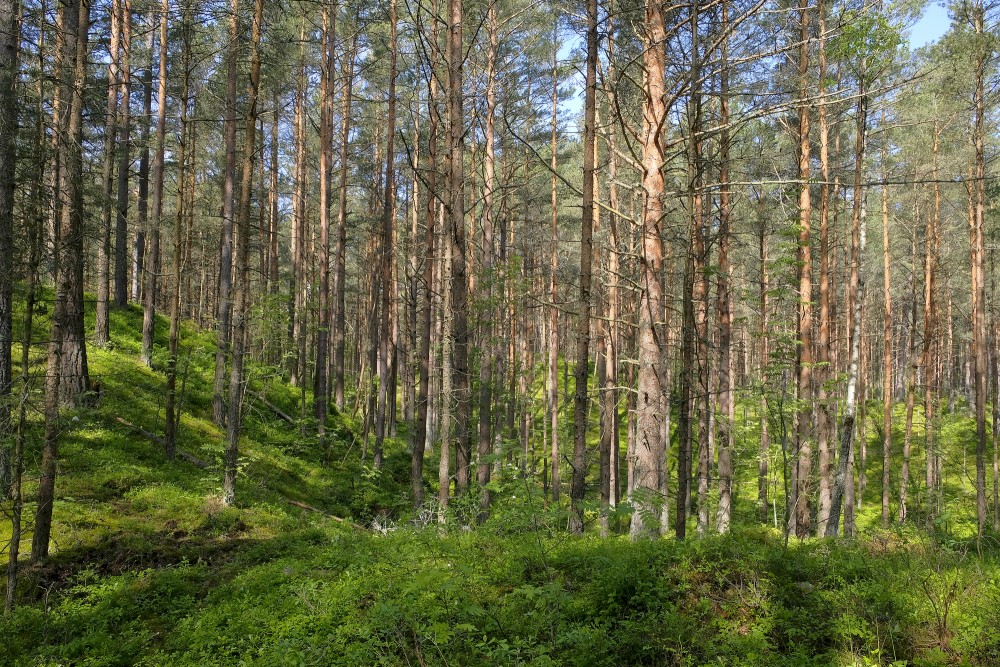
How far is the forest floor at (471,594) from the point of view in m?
4.35

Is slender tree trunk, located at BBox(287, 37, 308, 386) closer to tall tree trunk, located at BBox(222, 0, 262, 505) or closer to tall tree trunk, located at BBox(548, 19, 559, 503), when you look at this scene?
tall tree trunk, located at BBox(222, 0, 262, 505)

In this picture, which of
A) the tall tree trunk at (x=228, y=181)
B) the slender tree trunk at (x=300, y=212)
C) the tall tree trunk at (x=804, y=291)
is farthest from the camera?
the slender tree trunk at (x=300, y=212)

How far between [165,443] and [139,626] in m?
6.17

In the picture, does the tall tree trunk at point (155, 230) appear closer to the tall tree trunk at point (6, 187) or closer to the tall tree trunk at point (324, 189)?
the tall tree trunk at point (324, 189)

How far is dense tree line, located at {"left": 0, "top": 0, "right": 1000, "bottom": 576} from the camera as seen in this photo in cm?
677

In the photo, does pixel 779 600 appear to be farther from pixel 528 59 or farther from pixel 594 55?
pixel 528 59

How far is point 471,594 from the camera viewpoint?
545 cm

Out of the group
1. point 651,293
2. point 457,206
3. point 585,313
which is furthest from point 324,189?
point 651,293

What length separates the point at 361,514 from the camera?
1283 centimetres

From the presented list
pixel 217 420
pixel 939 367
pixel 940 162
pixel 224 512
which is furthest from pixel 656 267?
pixel 939 367

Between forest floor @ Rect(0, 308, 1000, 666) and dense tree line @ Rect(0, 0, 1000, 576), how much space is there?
755 mm

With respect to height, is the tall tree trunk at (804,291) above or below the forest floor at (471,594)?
above

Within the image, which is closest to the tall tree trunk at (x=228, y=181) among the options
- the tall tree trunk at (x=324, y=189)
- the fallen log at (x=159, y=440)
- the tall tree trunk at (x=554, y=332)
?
the fallen log at (x=159, y=440)

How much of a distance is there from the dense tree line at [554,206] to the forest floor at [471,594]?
755 millimetres
